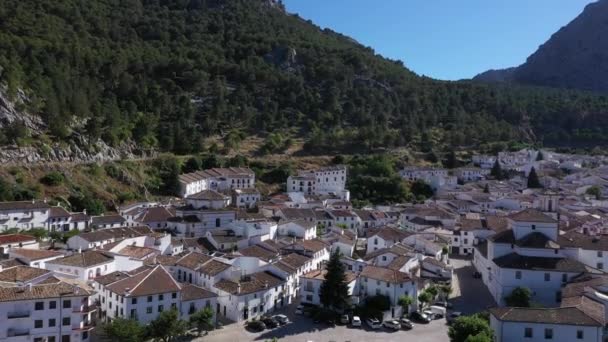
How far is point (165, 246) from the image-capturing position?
40094mm

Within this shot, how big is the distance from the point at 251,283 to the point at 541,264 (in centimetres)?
1729

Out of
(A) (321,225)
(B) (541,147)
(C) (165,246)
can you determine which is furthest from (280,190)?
(B) (541,147)

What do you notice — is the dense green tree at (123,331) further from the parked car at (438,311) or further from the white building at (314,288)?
the parked car at (438,311)

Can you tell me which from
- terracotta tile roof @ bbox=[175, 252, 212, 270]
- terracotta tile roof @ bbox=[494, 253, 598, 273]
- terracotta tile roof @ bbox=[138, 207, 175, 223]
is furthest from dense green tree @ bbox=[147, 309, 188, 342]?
terracotta tile roof @ bbox=[138, 207, 175, 223]

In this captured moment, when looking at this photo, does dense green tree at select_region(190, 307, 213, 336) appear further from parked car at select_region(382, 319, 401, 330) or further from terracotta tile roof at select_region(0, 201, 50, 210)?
terracotta tile roof at select_region(0, 201, 50, 210)

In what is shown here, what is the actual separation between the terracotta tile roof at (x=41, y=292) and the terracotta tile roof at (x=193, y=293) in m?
5.25

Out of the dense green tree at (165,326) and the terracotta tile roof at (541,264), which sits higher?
the terracotta tile roof at (541,264)

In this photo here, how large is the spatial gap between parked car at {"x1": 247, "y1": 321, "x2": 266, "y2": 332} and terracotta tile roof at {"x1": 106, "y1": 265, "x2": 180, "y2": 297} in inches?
168

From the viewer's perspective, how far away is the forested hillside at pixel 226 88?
238 feet

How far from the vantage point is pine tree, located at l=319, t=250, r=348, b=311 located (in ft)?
107

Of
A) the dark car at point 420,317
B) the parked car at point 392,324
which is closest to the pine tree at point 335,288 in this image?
the parked car at point 392,324

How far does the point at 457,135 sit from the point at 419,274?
62.3 m

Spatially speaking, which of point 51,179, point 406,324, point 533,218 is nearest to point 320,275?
point 406,324

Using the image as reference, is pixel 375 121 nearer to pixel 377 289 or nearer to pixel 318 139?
pixel 318 139
